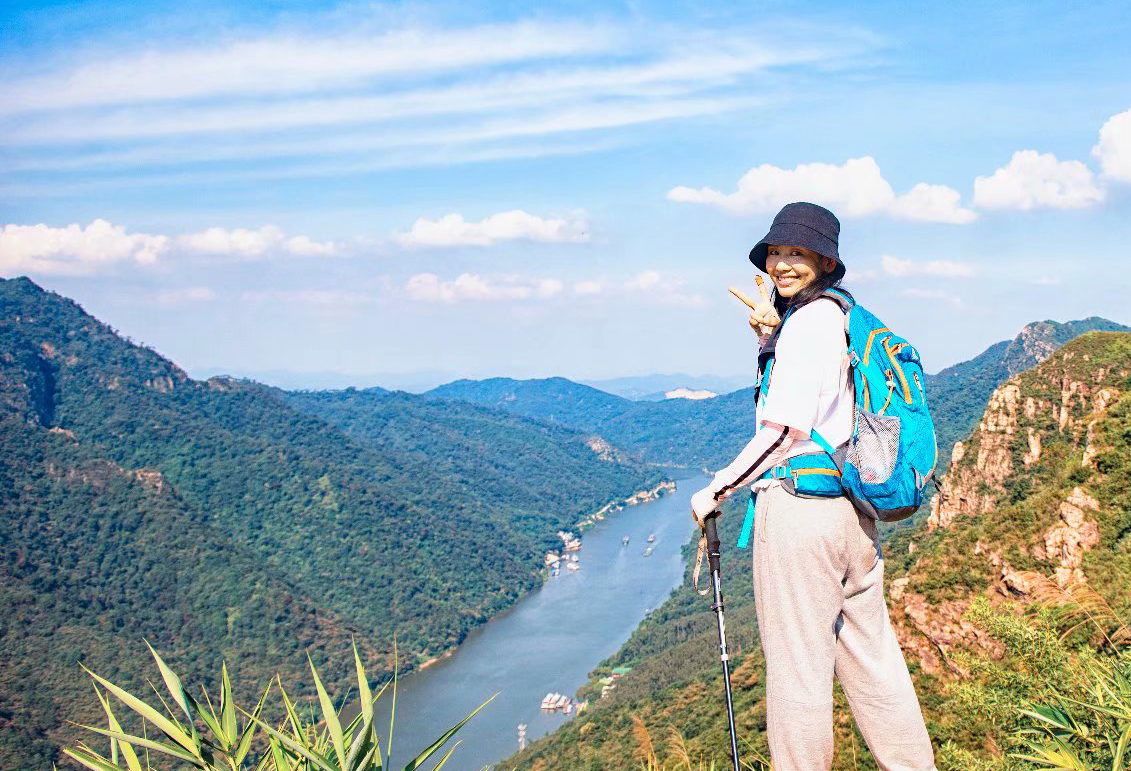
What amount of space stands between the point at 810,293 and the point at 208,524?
62.9 m

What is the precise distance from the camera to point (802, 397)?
224 centimetres

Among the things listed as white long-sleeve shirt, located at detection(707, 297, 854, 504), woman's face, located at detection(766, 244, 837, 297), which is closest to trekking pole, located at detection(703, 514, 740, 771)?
white long-sleeve shirt, located at detection(707, 297, 854, 504)

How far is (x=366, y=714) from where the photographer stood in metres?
2.10

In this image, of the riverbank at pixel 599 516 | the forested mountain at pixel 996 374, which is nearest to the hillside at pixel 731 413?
the forested mountain at pixel 996 374

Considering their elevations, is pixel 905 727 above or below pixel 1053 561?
above

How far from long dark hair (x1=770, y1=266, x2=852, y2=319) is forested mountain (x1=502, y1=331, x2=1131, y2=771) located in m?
1.36

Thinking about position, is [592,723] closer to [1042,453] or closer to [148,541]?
[1042,453]

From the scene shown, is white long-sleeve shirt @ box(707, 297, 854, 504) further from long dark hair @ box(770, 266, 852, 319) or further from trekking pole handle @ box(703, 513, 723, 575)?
trekking pole handle @ box(703, 513, 723, 575)

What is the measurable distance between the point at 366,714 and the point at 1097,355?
26.3 m

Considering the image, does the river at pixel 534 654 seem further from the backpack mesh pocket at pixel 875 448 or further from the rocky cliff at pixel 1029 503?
the backpack mesh pocket at pixel 875 448

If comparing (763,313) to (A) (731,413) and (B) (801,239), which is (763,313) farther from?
(A) (731,413)

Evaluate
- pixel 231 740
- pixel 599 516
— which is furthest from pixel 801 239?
pixel 599 516

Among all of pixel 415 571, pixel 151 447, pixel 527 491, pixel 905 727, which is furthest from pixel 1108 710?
pixel 527 491

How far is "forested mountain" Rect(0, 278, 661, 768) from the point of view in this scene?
43.3m
